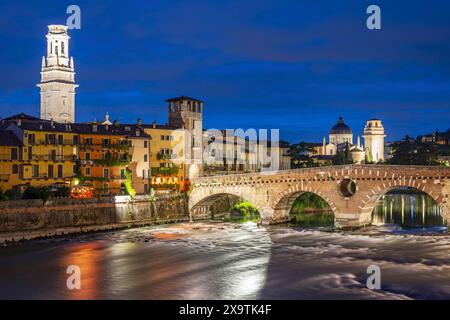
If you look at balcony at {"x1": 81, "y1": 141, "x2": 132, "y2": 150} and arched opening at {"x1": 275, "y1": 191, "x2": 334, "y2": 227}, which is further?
balcony at {"x1": 81, "y1": 141, "x2": 132, "y2": 150}

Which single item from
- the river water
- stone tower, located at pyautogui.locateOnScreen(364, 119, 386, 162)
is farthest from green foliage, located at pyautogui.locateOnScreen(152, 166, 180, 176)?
stone tower, located at pyautogui.locateOnScreen(364, 119, 386, 162)

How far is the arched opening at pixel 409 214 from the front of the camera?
178ft

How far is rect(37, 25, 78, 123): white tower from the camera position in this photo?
82.2 m

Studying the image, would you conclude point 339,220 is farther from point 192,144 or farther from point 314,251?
point 192,144

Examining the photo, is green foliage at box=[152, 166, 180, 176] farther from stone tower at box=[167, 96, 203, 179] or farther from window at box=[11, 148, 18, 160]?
window at box=[11, 148, 18, 160]

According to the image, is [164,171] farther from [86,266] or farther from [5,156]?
[86,266]

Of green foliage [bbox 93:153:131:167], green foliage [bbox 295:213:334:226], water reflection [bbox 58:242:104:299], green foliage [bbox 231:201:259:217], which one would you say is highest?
green foliage [bbox 93:153:131:167]

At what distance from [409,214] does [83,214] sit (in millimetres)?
32170

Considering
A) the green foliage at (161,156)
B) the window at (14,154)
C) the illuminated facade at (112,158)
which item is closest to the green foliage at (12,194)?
the window at (14,154)

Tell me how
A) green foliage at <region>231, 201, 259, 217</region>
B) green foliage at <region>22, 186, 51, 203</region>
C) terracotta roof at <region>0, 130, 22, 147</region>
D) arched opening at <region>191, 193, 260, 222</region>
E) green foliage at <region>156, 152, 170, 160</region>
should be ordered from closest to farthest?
green foliage at <region>22, 186, 51, 203</region>, terracotta roof at <region>0, 130, 22, 147</region>, arched opening at <region>191, 193, 260, 222</region>, green foliage at <region>231, 201, 259, 217</region>, green foliage at <region>156, 152, 170, 160</region>

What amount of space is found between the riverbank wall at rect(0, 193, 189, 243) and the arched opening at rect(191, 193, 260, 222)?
1.68m

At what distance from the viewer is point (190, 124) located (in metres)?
72.9
